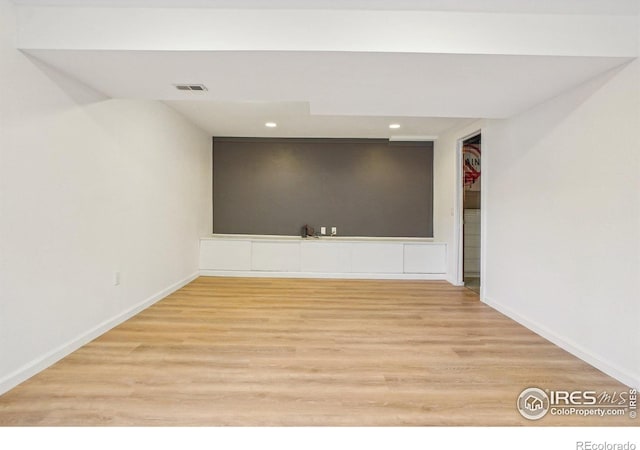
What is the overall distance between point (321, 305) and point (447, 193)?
9.46 feet

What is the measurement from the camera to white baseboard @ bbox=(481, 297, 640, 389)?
7.43 feet

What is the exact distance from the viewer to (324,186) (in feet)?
21.0

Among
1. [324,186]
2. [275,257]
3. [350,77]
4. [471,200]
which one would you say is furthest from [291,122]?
[471,200]

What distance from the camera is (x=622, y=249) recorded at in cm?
234

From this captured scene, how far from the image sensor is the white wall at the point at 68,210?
216cm

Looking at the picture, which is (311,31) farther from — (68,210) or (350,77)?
(68,210)

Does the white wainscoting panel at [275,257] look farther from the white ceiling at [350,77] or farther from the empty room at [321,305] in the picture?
the white ceiling at [350,77]

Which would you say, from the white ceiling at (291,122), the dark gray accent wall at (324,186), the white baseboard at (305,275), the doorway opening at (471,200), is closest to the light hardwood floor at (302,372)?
the white baseboard at (305,275)

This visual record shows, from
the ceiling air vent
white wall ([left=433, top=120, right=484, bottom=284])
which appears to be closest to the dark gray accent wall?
white wall ([left=433, top=120, right=484, bottom=284])

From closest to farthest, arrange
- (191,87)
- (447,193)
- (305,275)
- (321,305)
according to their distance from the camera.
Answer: (191,87) → (321,305) → (447,193) → (305,275)

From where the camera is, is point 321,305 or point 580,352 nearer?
point 580,352

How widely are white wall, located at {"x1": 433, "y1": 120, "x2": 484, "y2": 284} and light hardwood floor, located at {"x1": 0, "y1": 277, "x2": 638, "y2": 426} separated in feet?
5.30

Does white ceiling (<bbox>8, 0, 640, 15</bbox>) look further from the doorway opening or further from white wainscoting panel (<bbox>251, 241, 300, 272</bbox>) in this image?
white wainscoting panel (<bbox>251, 241, 300, 272</bbox>)

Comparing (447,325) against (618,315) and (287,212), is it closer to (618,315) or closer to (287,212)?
(618,315)
